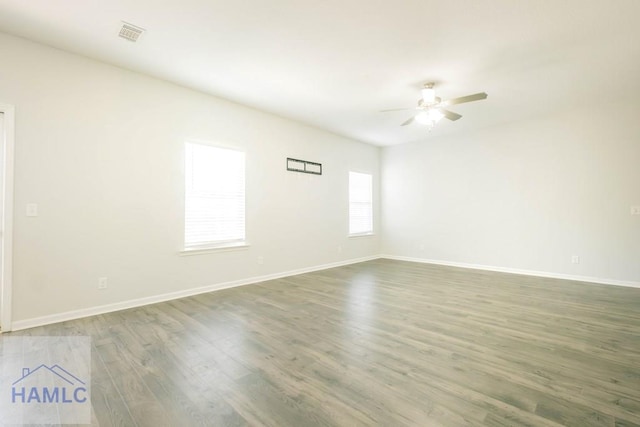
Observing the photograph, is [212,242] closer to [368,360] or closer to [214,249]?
[214,249]

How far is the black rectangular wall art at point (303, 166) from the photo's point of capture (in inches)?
209

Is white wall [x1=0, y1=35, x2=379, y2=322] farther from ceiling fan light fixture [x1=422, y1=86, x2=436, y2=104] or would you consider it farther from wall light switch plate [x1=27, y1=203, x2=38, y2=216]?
ceiling fan light fixture [x1=422, y1=86, x2=436, y2=104]

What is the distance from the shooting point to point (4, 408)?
162 centimetres

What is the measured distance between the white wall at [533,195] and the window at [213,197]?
428cm

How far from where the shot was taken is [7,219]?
2.73 metres

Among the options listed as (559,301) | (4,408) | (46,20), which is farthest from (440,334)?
(46,20)

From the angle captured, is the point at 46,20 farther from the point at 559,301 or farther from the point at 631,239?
the point at 631,239

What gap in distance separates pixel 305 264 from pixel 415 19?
168 inches

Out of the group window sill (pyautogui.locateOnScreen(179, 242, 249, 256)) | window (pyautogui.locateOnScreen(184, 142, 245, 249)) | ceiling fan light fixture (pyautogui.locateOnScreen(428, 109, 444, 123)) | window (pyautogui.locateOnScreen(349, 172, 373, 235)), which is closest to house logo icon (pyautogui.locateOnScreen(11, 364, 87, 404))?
window sill (pyautogui.locateOnScreen(179, 242, 249, 256))

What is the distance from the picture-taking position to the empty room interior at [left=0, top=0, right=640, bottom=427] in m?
1.86

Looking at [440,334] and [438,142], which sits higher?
[438,142]

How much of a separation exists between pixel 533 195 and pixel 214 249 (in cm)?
Answer: 575

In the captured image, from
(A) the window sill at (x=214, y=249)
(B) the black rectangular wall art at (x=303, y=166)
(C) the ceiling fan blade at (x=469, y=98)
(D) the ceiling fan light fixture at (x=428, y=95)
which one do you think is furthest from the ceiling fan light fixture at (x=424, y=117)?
(A) the window sill at (x=214, y=249)

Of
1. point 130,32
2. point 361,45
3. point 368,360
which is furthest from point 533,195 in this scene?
point 130,32
